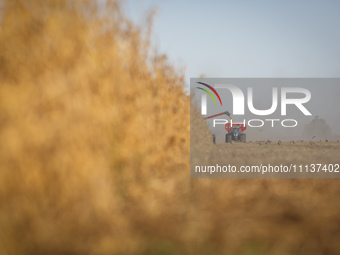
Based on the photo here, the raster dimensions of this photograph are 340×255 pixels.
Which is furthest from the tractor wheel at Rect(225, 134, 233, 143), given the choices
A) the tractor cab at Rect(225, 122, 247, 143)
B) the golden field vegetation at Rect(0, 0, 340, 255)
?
the golden field vegetation at Rect(0, 0, 340, 255)

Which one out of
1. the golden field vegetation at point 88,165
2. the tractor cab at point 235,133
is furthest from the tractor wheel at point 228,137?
the golden field vegetation at point 88,165

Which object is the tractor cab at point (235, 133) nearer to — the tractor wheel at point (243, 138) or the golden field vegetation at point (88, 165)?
the tractor wheel at point (243, 138)

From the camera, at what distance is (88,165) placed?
2.11m

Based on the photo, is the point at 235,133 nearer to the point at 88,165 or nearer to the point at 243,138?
the point at 243,138

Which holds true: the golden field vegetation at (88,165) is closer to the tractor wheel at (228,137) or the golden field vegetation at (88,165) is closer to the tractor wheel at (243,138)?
the tractor wheel at (228,137)

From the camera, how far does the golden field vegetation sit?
76.2 inches

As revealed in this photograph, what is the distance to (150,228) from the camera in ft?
8.14

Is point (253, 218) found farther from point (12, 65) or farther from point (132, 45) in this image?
point (12, 65)

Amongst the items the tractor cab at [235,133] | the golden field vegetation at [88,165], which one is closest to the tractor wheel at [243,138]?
the tractor cab at [235,133]

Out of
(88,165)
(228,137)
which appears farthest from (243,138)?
(88,165)

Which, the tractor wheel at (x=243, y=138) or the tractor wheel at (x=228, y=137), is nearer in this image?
the tractor wheel at (x=228, y=137)

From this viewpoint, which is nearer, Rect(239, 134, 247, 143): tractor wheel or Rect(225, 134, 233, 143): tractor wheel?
Rect(225, 134, 233, 143): tractor wheel

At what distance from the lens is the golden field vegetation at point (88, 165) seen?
194cm

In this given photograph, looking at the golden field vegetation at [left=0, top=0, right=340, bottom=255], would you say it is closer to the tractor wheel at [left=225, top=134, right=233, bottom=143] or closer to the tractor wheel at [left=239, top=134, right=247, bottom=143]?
the tractor wheel at [left=225, top=134, right=233, bottom=143]
